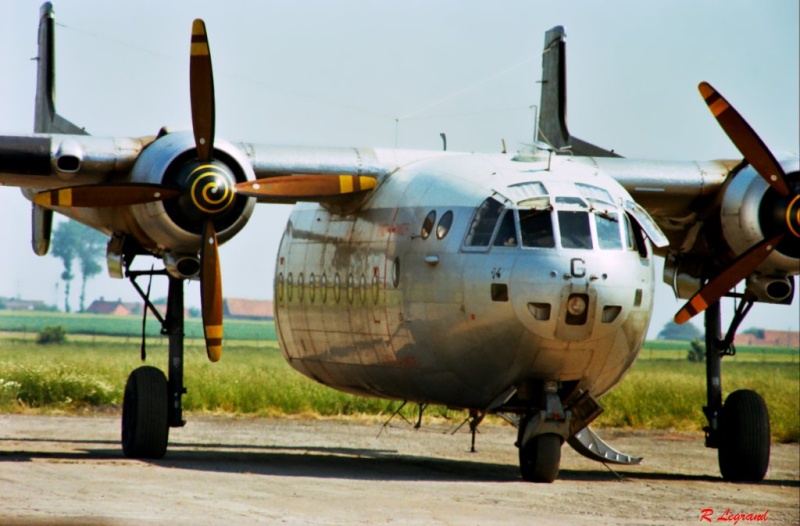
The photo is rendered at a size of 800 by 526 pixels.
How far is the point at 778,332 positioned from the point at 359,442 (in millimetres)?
87353

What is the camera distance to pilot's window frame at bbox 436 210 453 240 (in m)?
16.1

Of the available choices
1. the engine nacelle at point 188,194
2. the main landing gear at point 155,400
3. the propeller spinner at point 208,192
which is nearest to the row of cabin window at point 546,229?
the propeller spinner at point 208,192

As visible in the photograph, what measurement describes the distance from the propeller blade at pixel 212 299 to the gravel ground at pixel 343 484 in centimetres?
152

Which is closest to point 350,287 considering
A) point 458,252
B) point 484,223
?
point 458,252

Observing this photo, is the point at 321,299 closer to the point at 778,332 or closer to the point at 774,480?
the point at 774,480

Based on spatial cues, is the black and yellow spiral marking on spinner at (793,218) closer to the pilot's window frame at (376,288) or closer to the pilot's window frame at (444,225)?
the pilot's window frame at (444,225)

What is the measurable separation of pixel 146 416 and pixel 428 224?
4.68 m

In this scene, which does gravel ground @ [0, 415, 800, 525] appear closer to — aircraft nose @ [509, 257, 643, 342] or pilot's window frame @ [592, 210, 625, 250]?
aircraft nose @ [509, 257, 643, 342]

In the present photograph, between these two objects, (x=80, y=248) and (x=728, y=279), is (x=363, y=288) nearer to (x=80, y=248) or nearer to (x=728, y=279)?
(x=728, y=279)

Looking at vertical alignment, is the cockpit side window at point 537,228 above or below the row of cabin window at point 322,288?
above

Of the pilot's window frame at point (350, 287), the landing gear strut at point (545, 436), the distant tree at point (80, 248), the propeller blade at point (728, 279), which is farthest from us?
the distant tree at point (80, 248)

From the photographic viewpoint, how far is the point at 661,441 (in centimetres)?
2625

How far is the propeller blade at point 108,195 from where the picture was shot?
1748 cm

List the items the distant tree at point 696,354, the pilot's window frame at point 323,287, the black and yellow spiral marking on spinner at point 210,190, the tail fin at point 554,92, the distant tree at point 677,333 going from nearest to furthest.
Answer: the black and yellow spiral marking on spinner at point 210,190 → the pilot's window frame at point 323,287 → the tail fin at point 554,92 → the distant tree at point 696,354 → the distant tree at point 677,333
